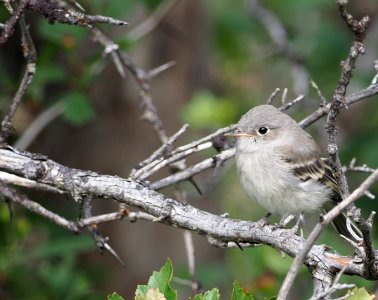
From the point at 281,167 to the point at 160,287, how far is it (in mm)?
1906

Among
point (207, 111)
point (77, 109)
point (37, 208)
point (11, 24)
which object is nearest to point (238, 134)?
point (77, 109)

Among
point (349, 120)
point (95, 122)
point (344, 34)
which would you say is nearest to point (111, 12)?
point (95, 122)

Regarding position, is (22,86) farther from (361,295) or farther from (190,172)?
(361,295)

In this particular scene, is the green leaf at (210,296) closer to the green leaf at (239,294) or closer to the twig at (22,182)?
the green leaf at (239,294)

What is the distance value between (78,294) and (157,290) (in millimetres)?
2397

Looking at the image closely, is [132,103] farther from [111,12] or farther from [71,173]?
[71,173]

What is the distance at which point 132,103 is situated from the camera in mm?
6195

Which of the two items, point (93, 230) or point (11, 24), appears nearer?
point (11, 24)

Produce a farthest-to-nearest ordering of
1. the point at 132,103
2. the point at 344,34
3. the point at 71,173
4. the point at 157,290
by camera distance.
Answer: the point at 344,34, the point at 132,103, the point at 71,173, the point at 157,290

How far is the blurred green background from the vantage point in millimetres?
5105

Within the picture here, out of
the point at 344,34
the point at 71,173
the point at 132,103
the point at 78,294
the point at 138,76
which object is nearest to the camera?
the point at 71,173

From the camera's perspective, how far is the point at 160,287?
9.52 ft

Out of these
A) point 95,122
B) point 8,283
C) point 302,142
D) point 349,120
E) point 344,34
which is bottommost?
point 8,283

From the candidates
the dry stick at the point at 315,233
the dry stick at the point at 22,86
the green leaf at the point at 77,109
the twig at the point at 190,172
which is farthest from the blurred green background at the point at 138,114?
the dry stick at the point at 315,233
